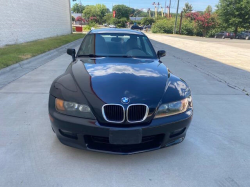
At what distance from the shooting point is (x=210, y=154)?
2695mm

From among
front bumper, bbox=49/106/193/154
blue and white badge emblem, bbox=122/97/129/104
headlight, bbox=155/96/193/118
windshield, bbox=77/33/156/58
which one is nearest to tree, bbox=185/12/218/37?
windshield, bbox=77/33/156/58

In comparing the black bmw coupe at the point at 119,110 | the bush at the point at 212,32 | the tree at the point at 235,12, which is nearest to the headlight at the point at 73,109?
the black bmw coupe at the point at 119,110

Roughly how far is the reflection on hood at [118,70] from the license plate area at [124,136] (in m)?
0.89

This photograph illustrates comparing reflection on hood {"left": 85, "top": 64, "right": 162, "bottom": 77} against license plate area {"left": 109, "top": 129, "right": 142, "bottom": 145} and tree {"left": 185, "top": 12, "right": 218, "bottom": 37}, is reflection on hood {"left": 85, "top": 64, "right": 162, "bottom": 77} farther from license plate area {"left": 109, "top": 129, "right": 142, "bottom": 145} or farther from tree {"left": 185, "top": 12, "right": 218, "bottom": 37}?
tree {"left": 185, "top": 12, "right": 218, "bottom": 37}

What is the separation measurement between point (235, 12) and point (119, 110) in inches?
1633

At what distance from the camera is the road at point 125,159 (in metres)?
2.20

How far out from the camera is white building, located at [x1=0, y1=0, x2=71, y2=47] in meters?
11.2

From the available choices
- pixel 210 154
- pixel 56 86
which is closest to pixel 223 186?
pixel 210 154

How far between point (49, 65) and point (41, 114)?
4.52m

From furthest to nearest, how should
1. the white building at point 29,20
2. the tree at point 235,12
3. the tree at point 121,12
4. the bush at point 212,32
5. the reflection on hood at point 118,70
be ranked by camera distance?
the tree at point 121,12 < the bush at point 212,32 < the tree at point 235,12 < the white building at point 29,20 < the reflection on hood at point 118,70

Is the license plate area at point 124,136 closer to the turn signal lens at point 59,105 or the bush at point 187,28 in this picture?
the turn signal lens at point 59,105

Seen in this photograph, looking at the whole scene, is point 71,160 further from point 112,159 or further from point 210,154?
point 210,154

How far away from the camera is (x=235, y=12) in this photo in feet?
118

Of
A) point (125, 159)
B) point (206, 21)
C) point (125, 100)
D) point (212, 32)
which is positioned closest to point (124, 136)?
point (125, 100)
